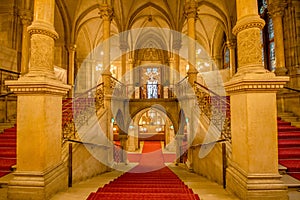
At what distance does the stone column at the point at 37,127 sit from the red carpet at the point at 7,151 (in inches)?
47.3

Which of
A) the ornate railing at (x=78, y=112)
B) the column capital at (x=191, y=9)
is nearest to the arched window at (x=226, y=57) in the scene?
the column capital at (x=191, y=9)

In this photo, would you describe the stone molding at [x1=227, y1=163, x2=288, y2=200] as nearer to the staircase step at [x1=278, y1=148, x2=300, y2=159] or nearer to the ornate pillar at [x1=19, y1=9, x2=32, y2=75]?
the staircase step at [x1=278, y1=148, x2=300, y2=159]

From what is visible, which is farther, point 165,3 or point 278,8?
point 165,3

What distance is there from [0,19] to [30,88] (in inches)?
304

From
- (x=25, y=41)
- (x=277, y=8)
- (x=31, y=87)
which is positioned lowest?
(x=31, y=87)

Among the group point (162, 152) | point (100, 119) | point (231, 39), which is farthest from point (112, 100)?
point (162, 152)

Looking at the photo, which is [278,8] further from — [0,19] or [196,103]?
[0,19]

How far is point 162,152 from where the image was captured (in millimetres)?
17734

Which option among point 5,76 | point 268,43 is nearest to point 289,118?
point 268,43

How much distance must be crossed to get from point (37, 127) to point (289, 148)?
16.5 feet

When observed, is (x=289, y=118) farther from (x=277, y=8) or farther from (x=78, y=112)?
(x=78, y=112)

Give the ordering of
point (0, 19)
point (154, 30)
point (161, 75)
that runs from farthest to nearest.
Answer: point (161, 75) → point (154, 30) → point (0, 19)

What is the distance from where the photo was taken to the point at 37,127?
3.24 meters

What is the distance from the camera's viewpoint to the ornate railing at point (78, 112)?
506 cm
